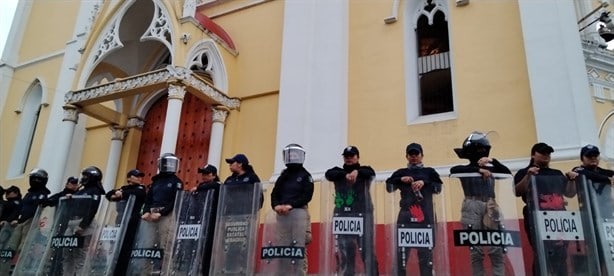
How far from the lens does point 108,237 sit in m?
6.52

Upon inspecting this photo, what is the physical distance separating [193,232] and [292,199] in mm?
1422

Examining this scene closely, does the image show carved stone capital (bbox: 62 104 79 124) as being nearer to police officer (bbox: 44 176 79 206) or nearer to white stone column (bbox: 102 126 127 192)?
white stone column (bbox: 102 126 127 192)

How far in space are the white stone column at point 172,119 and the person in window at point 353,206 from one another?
5012mm

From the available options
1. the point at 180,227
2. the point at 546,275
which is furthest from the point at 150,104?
the point at 546,275

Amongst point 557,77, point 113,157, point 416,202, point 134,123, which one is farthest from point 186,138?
point 557,77

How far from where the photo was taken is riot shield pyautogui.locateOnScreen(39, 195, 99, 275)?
651 cm

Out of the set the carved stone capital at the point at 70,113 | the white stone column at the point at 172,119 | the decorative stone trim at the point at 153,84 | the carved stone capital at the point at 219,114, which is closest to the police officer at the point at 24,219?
the white stone column at the point at 172,119

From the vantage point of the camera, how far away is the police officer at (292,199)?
5.49m

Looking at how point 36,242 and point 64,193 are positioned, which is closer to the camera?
point 36,242

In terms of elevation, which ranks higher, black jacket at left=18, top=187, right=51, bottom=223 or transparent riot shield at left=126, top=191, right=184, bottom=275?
black jacket at left=18, top=187, right=51, bottom=223

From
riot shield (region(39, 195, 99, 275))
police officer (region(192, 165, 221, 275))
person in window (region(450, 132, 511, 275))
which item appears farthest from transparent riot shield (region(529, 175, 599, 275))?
riot shield (region(39, 195, 99, 275))

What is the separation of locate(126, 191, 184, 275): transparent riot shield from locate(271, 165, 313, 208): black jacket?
4.73 feet

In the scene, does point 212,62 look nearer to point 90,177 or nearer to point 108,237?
point 90,177

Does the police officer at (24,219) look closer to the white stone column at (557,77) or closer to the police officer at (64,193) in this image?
the police officer at (64,193)
